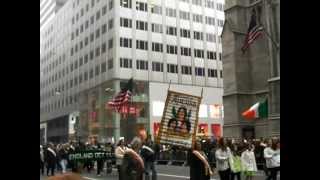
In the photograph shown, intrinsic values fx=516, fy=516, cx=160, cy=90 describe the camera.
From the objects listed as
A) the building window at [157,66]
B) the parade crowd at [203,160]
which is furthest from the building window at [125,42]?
the parade crowd at [203,160]

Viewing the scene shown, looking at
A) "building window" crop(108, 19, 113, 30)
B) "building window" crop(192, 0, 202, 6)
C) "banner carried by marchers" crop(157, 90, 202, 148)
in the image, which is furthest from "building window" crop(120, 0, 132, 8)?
"banner carried by marchers" crop(157, 90, 202, 148)

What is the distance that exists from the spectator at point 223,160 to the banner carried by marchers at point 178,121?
19.3 feet

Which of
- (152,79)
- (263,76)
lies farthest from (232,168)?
(152,79)

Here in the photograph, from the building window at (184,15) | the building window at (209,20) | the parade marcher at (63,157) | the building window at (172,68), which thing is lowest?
the parade marcher at (63,157)

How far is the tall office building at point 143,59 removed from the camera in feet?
210

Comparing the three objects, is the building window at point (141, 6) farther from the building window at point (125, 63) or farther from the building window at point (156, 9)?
the building window at point (125, 63)

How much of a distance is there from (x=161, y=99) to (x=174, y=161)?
3121 centimetres

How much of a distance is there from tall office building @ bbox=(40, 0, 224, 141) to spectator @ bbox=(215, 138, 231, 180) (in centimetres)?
4438

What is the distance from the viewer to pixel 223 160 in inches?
594

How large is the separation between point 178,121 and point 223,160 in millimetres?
6079

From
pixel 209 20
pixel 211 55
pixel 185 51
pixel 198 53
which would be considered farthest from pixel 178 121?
pixel 211 55
